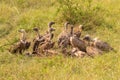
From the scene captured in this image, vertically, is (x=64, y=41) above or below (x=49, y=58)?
above

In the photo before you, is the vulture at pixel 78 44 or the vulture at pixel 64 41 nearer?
the vulture at pixel 78 44

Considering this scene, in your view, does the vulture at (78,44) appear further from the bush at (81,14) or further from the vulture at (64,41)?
the bush at (81,14)

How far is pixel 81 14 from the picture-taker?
384 inches

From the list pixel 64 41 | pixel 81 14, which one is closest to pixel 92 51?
pixel 64 41

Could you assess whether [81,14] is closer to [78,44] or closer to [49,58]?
[78,44]

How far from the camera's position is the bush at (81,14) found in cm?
970

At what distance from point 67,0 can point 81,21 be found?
71cm

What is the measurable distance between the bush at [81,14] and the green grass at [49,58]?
18 cm

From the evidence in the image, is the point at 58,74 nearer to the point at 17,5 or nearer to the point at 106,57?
the point at 106,57

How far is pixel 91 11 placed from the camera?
986 centimetres

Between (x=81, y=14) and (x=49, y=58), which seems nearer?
(x=49, y=58)

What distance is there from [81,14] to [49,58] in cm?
274

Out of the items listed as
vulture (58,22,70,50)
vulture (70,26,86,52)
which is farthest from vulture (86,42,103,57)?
vulture (58,22,70,50)

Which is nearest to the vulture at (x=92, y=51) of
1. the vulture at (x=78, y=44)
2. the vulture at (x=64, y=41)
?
the vulture at (x=78, y=44)
